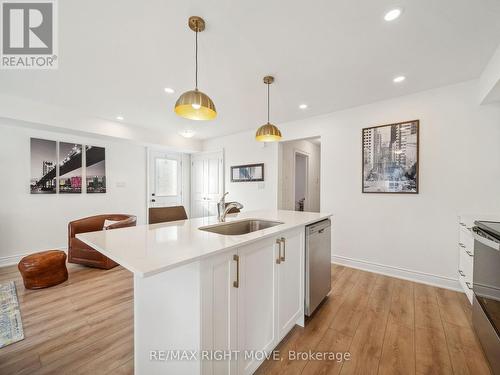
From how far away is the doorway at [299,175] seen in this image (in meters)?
4.24

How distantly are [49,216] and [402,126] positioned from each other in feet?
18.8

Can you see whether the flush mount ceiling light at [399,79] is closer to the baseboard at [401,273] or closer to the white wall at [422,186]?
the white wall at [422,186]

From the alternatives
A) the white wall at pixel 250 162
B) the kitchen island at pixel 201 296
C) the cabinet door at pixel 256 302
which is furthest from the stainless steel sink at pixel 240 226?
the white wall at pixel 250 162

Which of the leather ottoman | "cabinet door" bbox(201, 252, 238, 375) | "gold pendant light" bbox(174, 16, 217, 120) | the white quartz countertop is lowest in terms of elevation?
the leather ottoman

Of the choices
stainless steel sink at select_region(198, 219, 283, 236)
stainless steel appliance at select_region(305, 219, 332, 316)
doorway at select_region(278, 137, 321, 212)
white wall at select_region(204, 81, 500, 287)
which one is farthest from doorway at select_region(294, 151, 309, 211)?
stainless steel sink at select_region(198, 219, 283, 236)

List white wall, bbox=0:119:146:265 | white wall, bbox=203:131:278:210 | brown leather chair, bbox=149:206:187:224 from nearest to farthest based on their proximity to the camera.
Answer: brown leather chair, bbox=149:206:187:224 < white wall, bbox=0:119:146:265 < white wall, bbox=203:131:278:210

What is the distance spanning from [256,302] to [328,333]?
0.91 metres

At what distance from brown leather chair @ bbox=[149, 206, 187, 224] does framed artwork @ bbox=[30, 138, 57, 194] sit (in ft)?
9.09

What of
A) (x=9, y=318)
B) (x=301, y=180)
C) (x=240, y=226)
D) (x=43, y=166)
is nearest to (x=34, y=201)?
(x=43, y=166)

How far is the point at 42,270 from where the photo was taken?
7.86 ft

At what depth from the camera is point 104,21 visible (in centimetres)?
156

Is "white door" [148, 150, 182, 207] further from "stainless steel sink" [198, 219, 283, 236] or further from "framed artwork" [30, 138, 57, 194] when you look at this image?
"stainless steel sink" [198, 219, 283, 236]

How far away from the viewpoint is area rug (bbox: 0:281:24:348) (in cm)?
163

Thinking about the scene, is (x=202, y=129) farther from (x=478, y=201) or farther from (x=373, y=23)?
(x=478, y=201)
